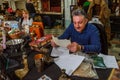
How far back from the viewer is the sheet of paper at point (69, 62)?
5.34ft

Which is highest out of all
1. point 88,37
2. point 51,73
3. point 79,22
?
point 79,22

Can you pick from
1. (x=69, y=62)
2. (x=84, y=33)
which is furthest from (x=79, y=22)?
(x=69, y=62)

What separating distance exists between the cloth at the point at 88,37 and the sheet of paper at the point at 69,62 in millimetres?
317

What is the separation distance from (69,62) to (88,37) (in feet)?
2.12

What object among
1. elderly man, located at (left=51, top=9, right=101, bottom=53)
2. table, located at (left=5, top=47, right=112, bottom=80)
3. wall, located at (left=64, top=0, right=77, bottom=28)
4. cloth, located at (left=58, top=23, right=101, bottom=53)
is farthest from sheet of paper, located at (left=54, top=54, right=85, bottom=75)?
wall, located at (left=64, top=0, right=77, bottom=28)

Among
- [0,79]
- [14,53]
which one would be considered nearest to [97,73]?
[0,79]

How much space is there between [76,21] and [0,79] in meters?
1.04

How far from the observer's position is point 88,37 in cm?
228

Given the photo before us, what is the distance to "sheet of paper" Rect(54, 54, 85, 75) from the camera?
1.63 metres

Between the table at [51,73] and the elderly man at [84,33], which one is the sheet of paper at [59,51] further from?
the table at [51,73]

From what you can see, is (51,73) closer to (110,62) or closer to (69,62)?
(69,62)

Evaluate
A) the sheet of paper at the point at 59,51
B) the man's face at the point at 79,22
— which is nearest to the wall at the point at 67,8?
the man's face at the point at 79,22

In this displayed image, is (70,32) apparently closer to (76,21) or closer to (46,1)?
(76,21)

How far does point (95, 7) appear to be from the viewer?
4.67 m
